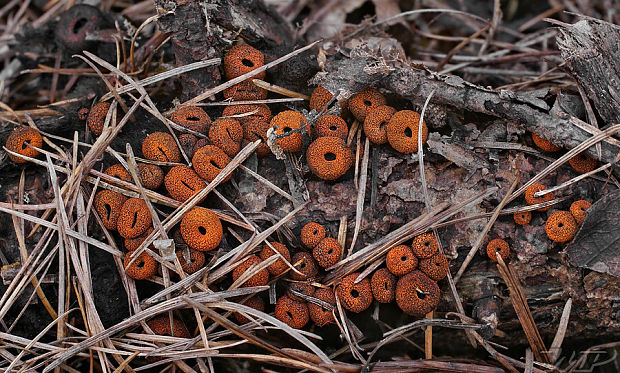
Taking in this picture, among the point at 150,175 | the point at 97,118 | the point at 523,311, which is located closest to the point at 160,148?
the point at 150,175

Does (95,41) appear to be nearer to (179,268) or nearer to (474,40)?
(179,268)

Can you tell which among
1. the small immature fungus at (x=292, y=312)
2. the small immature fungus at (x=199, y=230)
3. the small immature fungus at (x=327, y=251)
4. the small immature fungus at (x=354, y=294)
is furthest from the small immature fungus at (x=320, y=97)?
the small immature fungus at (x=292, y=312)

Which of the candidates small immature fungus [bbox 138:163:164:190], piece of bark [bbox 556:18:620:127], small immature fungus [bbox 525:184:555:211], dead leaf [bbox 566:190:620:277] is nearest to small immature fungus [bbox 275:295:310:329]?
small immature fungus [bbox 138:163:164:190]

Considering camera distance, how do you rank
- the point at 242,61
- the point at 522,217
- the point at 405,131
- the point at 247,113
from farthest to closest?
the point at 242,61 → the point at 247,113 → the point at 405,131 → the point at 522,217

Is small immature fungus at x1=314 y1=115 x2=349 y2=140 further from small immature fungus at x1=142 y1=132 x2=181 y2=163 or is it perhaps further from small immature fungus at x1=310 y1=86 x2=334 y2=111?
small immature fungus at x1=142 y1=132 x2=181 y2=163

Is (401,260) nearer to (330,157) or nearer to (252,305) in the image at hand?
(330,157)

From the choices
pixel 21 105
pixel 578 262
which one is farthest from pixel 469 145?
pixel 21 105
